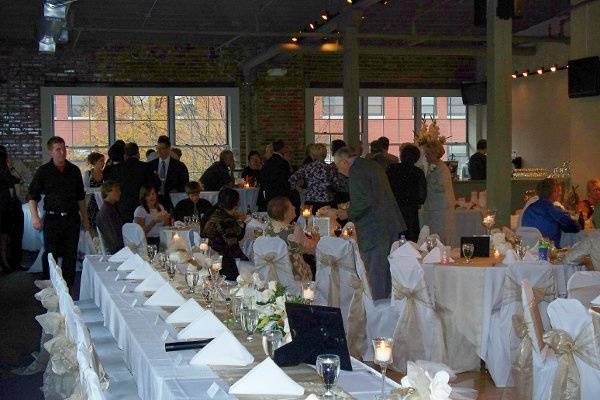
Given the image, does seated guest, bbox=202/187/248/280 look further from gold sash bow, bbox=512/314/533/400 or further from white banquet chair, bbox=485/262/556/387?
gold sash bow, bbox=512/314/533/400

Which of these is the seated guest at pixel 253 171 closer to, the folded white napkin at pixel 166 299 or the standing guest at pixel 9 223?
the standing guest at pixel 9 223

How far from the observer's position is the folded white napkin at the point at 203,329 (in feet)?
13.9

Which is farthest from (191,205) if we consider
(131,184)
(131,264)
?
(131,264)

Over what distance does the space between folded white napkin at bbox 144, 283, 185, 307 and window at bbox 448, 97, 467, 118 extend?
16.2 metres

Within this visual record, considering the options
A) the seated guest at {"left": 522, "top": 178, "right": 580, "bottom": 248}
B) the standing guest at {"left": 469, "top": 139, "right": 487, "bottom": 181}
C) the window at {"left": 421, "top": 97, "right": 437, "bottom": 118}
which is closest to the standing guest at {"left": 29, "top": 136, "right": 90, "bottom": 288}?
the seated guest at {"left": 522, "top": 178, "right": 580, "bottom": 248}

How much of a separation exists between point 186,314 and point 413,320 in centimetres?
242

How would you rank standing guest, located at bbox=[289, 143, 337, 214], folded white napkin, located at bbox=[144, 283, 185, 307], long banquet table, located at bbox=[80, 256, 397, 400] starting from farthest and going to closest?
standing guest, located at bbox=[289, 143, 337, 214], folded white napkin, located at bbox=[144, 283, 185, 307], long banquet table, located at bbox=[80, 256, 397, 400]

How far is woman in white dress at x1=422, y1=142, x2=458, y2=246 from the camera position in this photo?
33.6 feet

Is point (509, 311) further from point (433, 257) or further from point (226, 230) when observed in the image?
point (226, 230)

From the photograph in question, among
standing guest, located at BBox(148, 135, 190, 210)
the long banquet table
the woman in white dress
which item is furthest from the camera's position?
standing guest, located at BBox(148, 135, 190, 210)

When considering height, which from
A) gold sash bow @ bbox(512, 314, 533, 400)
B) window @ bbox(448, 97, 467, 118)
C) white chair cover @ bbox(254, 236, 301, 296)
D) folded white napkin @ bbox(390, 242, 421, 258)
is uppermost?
window @ bbox(448, 97, 467, 118)

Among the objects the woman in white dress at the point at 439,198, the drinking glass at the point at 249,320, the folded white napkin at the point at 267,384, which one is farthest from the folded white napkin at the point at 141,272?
the woman in white dress at the point at 439,198

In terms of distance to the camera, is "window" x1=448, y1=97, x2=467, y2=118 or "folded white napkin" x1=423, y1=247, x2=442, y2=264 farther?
"window" x1=448, y1=97, x2=467, y2=118

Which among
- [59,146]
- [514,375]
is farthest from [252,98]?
[514,375]
